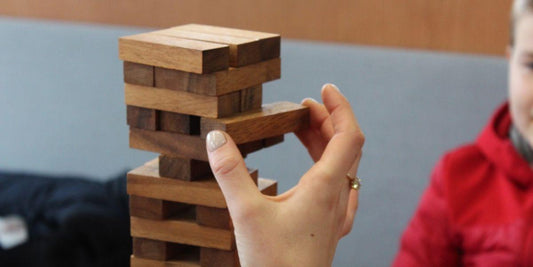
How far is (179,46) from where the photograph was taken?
36.4 inches

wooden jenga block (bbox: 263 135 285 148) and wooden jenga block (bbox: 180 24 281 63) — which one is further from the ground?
wooden jenga block (bbox: 180 24 281 63)

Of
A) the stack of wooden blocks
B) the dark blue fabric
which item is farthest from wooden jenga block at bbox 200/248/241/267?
the dark blue fabric

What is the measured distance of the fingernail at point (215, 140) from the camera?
85cm

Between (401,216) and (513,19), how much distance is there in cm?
64

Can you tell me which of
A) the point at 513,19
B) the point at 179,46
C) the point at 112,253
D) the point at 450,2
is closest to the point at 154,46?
the point at 179,46

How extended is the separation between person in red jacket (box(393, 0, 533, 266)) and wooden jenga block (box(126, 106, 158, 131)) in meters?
0.97

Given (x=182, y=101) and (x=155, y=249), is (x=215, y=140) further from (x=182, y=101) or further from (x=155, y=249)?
(x=155, y=249)

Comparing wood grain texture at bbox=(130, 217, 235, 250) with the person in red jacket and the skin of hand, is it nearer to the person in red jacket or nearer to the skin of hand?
the skin of hand

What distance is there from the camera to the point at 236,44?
961 mm

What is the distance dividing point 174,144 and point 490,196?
109 centimetres

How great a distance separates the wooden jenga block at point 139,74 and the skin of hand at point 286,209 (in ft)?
0.46

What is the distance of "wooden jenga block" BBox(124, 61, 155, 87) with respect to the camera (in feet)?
3.14

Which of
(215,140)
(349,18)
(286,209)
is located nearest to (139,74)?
(215,140)

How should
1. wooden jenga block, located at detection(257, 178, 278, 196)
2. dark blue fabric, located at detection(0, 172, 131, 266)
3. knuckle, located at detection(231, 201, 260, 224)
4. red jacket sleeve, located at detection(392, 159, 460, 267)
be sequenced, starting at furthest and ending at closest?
1. dark blue fabric, located at detection(0, 172, 131, 266)
2. red jacket sleeve, located at detection(392, 159, 460, 267)
3. wooden jenga block, located at detection(257, 178, 278, 196)
4. knuckle, located at detection(231, 201, 260, 224)
